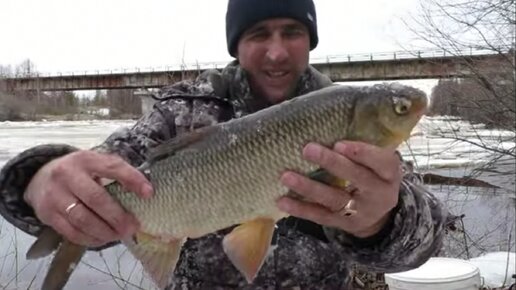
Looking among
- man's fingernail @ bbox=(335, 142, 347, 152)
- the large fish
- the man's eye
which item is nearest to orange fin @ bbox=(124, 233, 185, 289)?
the large fish

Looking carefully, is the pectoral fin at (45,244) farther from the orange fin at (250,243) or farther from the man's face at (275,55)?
the man's face at (275,55)

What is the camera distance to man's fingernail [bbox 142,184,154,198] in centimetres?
191

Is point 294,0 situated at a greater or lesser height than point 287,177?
greater

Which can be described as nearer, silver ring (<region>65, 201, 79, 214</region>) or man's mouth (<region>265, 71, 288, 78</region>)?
silver ring (<region>65, 201, 79, 214</region>)

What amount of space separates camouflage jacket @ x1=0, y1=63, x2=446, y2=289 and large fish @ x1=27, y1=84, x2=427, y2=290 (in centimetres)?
37

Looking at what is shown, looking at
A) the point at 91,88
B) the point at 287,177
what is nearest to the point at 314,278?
the point at 287,177

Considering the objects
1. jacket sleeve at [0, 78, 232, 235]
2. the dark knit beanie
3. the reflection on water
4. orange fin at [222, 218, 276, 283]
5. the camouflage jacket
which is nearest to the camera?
orange fin at [222, 218, 276, 283]

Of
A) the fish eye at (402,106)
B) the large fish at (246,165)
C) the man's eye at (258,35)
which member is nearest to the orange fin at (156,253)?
the large fish at (246,165)

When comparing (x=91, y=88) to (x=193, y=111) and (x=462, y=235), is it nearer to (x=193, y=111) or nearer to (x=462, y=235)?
(x=462, y=235)

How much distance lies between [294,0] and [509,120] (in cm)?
994

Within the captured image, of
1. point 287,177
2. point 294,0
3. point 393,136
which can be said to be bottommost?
point 287,177

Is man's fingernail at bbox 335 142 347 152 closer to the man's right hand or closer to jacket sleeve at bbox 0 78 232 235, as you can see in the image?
the man's right hand

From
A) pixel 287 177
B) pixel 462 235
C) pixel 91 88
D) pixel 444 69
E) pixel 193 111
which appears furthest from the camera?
pixel 91 88

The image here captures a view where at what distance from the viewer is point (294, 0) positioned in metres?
2.91
